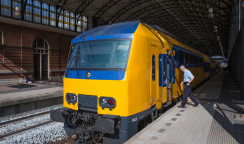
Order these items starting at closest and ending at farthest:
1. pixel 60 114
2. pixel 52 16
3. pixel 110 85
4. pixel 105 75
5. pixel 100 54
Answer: pixel 110 85
pixel 105 75
pixel 60 114
pixel 100 54
pixel 52 16

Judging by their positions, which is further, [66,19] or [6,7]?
[66,19]

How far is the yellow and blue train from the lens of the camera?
402 cm

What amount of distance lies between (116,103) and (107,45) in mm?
1447

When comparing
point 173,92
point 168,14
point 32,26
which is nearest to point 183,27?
point 168,14

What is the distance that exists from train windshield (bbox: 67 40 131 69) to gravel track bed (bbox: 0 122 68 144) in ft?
7.52

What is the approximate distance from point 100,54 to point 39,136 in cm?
332

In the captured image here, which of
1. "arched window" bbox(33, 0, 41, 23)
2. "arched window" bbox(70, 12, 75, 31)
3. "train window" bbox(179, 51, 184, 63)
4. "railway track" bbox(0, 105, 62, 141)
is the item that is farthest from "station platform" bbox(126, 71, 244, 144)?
"arched window" bbox(70, 12, 75, 31)

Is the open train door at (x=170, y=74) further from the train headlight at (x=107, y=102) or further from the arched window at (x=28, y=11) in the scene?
the arched window at (x=28, y=11)

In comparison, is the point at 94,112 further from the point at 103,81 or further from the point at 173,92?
the point at 173,92

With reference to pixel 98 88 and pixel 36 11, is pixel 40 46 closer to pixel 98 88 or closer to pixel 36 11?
pixel 36 11

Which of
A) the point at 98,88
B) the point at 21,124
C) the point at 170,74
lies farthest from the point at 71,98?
the point at 170,74

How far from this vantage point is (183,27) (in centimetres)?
4059

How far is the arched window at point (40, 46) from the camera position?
67.0ft

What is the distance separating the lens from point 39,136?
5582 mm
